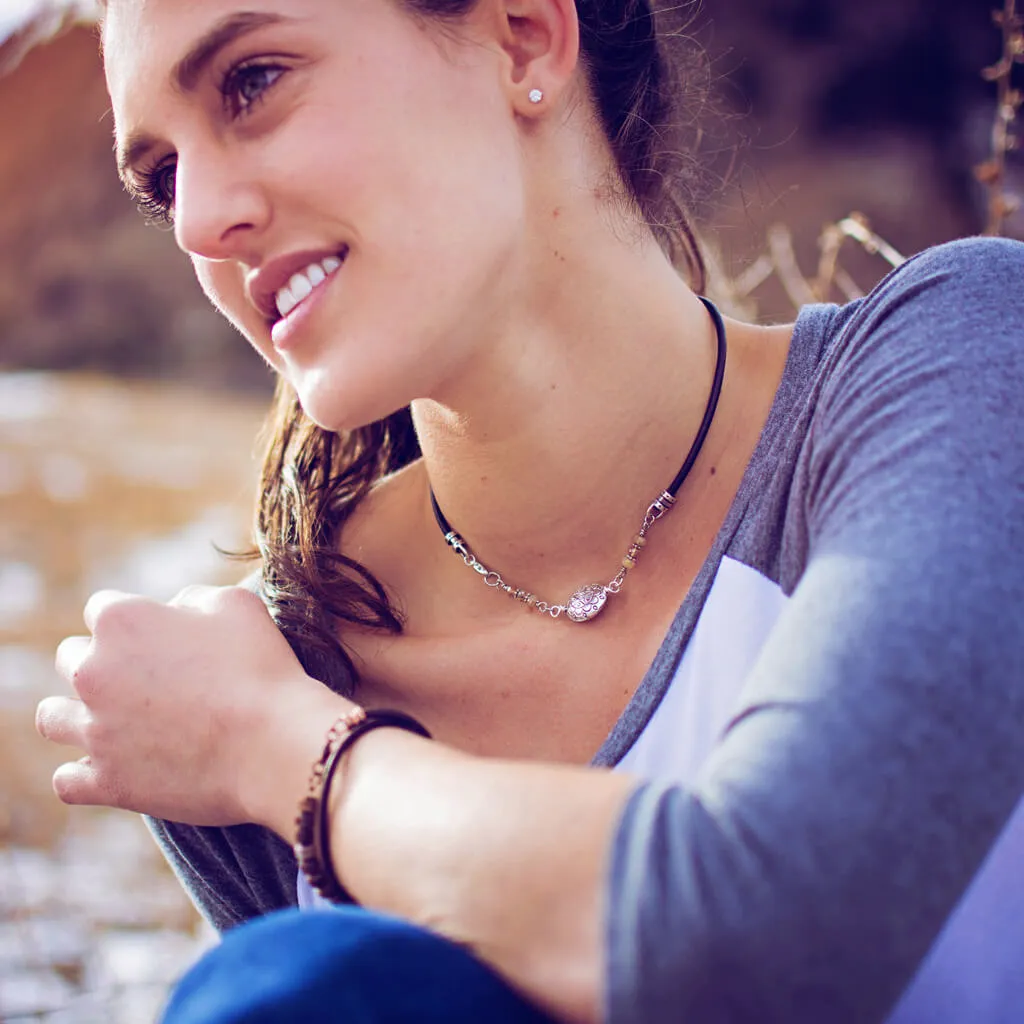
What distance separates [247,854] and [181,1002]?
494mm

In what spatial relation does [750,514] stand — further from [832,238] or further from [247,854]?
[832,238]

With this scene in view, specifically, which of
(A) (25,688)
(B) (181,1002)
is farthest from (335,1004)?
(A) (25,688)

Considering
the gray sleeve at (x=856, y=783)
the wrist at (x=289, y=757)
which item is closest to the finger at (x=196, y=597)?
the wrist at (x=289, y=757)

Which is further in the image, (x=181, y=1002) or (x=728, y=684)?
(x=728, y=684)

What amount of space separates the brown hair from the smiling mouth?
381 millimetres

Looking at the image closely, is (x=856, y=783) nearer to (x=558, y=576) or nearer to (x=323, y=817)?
(x=323, y=817)

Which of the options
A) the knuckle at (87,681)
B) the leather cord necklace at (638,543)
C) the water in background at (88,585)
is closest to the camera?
the knuckle at (87,681)

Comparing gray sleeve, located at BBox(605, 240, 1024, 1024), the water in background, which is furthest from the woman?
the water in background

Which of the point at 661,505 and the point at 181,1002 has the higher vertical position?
the point at 661,505

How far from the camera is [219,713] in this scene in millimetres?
1218

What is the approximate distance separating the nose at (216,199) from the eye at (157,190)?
0.14m

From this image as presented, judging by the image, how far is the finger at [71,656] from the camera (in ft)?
4.36

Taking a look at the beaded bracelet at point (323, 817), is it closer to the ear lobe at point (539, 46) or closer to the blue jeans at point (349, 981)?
the blue jeans at point (349, 981)

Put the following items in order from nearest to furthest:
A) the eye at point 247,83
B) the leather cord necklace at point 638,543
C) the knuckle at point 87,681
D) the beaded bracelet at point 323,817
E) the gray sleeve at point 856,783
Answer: the gray sleeve at point 856,783, the beaded bracelet at point 323,817, the eye at point 247,83, the knuckle at point 87,681, the leather cord necklace at point 638,543
